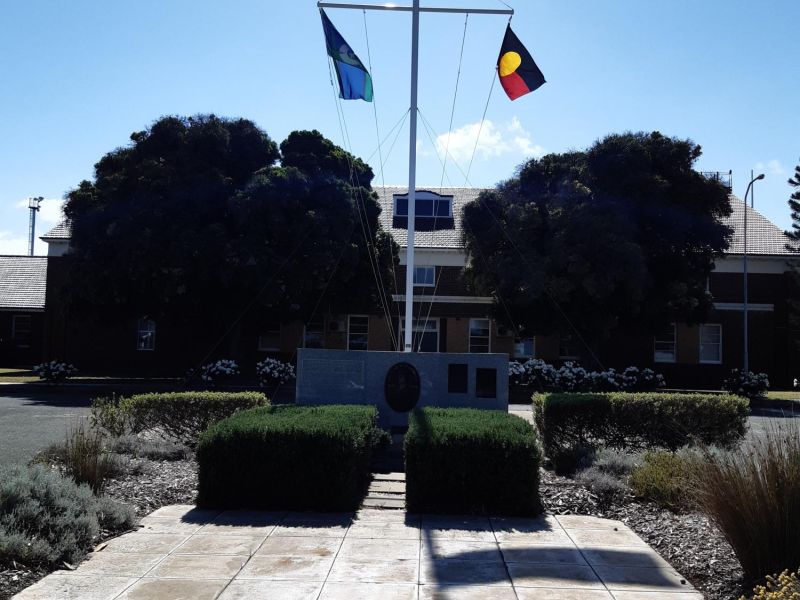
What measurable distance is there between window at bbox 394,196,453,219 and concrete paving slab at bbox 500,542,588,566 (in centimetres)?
2900

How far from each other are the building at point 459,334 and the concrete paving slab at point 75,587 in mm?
27198

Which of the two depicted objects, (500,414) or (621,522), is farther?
(500,414)

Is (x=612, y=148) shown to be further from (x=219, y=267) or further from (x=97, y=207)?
(x=97, y=207)

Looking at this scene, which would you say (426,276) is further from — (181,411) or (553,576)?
(553,576)

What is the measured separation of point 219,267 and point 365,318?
9659mm

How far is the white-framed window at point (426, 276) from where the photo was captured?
33.9 meters

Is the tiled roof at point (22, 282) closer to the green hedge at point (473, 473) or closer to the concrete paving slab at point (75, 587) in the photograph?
the green hedge at point (473, 473)

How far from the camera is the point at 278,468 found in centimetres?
817

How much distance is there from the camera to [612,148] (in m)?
28.1

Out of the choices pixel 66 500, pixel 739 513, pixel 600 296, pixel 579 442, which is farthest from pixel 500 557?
pixel 600 296

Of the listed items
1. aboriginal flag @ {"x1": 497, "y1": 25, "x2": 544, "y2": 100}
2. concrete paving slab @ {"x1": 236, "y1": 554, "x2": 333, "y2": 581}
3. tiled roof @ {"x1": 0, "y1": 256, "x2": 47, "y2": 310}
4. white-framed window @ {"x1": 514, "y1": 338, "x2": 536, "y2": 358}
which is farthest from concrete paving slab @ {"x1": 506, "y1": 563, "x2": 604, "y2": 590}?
tiled roof @ {"x1": 0, "y1": 256, "x2": 47, "y2": 310}

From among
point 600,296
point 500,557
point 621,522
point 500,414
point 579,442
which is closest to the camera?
point 500,557

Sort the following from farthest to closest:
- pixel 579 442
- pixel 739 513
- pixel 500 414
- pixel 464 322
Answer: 1. pixel 464 322
2. pixel 579 442
3. pixel 500 414
4. pixel 739 513

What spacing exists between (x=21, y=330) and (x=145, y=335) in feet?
32.5
